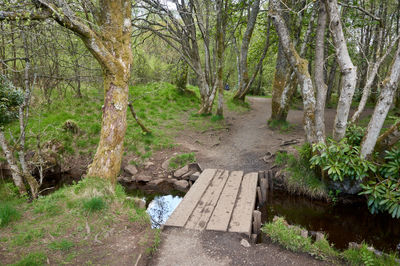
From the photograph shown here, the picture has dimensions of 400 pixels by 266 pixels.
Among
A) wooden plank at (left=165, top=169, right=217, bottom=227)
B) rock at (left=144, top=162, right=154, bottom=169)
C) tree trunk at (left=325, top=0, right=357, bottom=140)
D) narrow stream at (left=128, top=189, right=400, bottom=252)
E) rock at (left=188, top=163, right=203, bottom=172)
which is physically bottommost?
narrow stream at (left=128, top=189, right=400, bottom=252)

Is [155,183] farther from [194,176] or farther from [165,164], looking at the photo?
[194,176]

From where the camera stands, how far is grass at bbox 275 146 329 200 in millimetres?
6891

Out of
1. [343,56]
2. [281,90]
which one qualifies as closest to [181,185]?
[343,56]

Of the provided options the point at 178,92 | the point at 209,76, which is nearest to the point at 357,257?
the point at 209,76

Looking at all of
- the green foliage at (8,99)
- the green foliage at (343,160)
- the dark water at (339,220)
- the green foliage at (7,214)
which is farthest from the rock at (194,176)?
the green foliage at (8,99)

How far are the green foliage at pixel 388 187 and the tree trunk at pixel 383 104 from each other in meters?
0.40

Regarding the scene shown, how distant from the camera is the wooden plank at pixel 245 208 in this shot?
4.66 m

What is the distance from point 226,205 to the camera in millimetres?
5535

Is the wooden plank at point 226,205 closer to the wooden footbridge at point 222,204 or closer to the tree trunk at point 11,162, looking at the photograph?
the wooden footbridge at point 222,204

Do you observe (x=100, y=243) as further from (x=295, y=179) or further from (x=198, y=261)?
(x=295, y=179)

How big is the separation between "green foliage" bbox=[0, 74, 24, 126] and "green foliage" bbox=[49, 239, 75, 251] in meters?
3.50

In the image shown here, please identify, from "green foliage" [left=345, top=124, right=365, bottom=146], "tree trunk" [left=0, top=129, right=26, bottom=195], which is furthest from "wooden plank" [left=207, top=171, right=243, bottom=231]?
"tree trunk" [left=0, top=129, right=26, bottom=195]

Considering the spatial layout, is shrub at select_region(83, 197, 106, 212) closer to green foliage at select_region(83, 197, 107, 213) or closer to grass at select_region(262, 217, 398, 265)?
green foliage at select_region(83, 197, 107, 213)

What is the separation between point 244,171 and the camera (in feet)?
26.5
